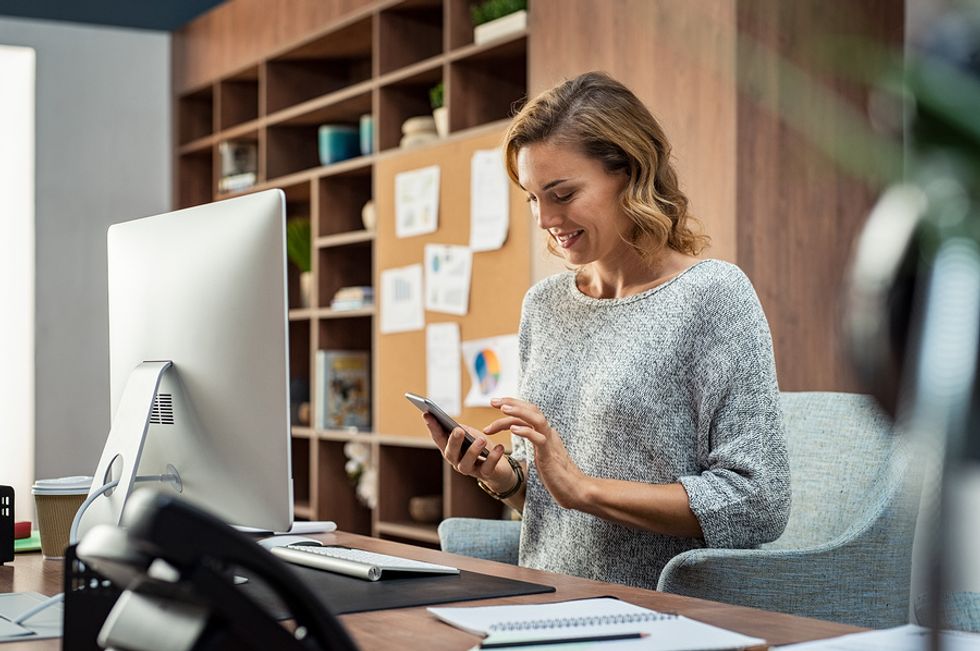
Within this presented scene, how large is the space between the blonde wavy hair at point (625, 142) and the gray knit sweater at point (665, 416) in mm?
92

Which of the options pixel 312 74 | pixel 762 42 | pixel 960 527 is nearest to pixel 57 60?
pixel 312 74

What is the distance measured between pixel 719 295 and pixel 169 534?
1366 millimetres

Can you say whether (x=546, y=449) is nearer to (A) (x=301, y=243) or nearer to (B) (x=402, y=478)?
(B) (x=402, y=478)

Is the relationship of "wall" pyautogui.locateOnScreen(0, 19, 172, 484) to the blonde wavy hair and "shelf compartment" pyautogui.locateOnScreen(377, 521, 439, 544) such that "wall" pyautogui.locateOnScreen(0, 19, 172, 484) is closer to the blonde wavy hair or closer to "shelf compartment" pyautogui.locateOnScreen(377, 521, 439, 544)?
"shelf compartment" pyautogui.locateOnScreen(377, 521, 439, 544)

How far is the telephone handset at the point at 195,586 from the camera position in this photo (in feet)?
2.11

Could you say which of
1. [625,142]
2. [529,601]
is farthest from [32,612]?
[625,142]

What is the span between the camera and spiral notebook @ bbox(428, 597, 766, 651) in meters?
1.02

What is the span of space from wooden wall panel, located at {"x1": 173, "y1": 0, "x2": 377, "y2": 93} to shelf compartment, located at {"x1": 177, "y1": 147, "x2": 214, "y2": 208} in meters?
0.32

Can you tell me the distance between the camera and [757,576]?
175 centimetres

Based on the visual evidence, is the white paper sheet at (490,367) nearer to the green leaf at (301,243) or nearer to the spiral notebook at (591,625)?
the green leaf at (301,243)

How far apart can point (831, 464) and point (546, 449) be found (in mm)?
610

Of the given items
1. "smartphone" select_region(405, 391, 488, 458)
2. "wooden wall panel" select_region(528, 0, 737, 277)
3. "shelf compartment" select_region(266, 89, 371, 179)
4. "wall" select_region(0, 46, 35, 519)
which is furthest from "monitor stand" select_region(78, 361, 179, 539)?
"wall" select_region(0, 46, 35, 519)

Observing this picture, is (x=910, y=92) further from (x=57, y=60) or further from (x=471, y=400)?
(x=57, y=60)

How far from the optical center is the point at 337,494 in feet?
14.7
